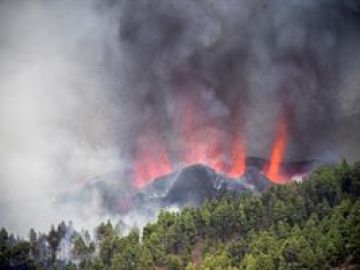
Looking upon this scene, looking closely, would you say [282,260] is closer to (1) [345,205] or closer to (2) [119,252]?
(1) [345,205]

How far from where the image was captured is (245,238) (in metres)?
85.0

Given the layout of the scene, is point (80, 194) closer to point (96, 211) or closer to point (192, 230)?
point (96, 211)

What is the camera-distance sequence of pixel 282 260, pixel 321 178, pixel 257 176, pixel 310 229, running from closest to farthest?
pixel 282 260 → pixel 310 229 → pixel 321 178 → pixel 257 176

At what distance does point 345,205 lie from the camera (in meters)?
82.6

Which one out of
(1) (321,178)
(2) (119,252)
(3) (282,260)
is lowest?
(3) (282,260)

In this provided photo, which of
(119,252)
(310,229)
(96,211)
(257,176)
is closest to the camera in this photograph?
(310,229)

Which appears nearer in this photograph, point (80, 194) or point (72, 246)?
point (72, 246)

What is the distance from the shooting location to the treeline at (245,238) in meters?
75.3

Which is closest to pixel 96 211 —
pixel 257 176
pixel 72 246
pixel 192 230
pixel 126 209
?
pixel 126 209

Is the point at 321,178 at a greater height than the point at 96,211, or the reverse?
the point at 96,211

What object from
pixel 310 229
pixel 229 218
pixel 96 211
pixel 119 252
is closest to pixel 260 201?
pixel 229 218

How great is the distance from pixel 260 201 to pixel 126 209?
64.8 m

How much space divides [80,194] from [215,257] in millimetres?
88915

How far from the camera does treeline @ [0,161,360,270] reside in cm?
7531
